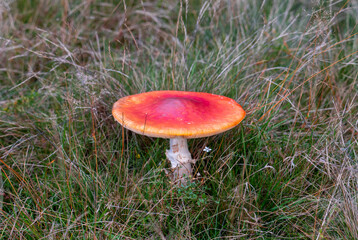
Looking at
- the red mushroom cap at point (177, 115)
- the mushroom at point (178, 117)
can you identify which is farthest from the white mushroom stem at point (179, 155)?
the red mushroom cap at point (177, 115)

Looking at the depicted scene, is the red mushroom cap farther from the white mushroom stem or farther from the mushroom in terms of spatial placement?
the white mushroom stem

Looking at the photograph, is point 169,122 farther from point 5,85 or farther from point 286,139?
point 5,85

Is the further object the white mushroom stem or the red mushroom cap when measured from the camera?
the white mushroom stem

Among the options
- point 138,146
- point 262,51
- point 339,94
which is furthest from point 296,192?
point 262,51

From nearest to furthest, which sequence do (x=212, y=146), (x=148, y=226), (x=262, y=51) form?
1. (x=148, y=226)
2. (x=212, y=146)
3. (x=262, y=51)

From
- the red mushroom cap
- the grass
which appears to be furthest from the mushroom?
the grass

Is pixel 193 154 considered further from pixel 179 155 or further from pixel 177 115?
pixel 177 115

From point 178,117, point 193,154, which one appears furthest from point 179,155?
point 178,117

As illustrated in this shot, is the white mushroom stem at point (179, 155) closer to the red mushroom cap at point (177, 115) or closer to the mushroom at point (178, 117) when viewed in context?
the mushroom at point (178, 117)
